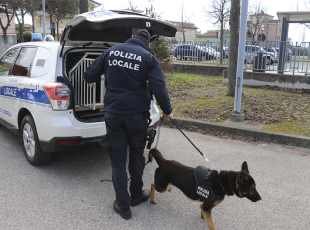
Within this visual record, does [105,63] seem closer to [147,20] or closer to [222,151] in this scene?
[147,20]

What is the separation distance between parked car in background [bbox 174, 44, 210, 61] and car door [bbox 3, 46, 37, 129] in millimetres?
9657

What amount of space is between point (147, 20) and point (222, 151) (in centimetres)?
265

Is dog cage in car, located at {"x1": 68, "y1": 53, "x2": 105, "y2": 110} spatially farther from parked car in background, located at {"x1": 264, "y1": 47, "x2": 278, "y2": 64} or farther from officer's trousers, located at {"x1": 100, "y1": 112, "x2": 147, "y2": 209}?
parked car in background, located at {"x1": 264, "y1": 47, "x2": 278, "y2": 64}

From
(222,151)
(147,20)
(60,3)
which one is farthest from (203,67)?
(60,3)

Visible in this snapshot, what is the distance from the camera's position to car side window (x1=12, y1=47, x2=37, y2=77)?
4.18 metres

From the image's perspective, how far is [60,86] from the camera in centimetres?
354

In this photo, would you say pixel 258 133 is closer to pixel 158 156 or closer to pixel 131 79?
pixel 158 156

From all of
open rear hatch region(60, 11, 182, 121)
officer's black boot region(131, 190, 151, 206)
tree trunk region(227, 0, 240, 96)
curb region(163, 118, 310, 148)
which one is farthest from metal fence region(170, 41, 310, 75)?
officer's black boot region(131, 190, 151, 206)

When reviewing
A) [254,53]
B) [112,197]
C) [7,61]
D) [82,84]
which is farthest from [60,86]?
[254,53]

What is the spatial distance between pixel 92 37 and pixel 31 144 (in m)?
1.83

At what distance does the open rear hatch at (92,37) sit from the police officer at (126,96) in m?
0.62

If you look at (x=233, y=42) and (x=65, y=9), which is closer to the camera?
(x=233, y=42)

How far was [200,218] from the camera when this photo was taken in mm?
2949

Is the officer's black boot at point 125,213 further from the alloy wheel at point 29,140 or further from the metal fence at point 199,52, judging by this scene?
the metal fence at point 199,52
